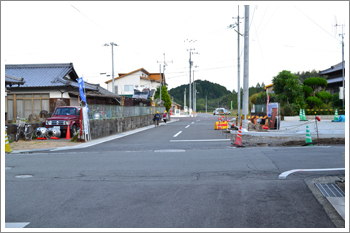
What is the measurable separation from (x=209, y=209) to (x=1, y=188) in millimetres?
3430

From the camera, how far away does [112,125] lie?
23.0m

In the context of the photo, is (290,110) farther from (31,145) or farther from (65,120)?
(31,145)

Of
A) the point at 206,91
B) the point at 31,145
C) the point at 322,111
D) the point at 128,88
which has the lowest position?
the point at 31,145

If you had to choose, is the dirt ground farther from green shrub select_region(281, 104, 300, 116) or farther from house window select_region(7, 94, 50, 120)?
green shrub select_region(281, 104, 300, 116)

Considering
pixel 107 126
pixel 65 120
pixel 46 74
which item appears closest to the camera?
pixel 65 120

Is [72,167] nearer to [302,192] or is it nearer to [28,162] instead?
[28,162]

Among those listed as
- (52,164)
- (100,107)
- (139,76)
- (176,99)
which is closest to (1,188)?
(52,164)

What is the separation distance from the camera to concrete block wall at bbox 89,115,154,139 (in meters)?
19.6

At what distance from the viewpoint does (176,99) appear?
13350 cm

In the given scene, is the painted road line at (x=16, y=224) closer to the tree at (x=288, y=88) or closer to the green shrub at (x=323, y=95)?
the tree at (x=288, y=88)

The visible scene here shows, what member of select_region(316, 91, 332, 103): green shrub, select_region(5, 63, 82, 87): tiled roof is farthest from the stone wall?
select_region(316, 91, 332, 103): green shrub

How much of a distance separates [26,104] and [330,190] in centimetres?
2536

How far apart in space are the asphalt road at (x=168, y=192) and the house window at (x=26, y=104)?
1614 centimetres

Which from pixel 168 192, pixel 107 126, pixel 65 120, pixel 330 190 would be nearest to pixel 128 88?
pixel 107 126
